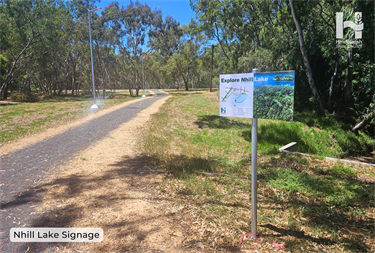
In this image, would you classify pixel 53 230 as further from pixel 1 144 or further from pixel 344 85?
pixel 344 85

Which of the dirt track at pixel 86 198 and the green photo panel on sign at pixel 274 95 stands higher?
the green photo panel on sign at pixel 274 95

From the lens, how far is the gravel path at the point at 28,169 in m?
3.43

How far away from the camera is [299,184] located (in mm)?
5008

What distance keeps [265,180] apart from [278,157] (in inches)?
86.3

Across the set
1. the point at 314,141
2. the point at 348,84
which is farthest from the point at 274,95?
the point at 348,84

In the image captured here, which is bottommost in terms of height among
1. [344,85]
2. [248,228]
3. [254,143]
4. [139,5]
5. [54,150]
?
[248,228]

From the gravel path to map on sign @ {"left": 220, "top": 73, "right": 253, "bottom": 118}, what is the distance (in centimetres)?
321

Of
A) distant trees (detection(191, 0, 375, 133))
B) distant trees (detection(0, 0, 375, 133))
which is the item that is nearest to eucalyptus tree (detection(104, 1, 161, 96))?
distant trees (detection(0, 0, 375, 133))

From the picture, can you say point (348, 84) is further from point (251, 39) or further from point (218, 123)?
point (251, 39)

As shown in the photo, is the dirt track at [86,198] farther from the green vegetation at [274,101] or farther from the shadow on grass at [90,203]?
the green vegetation at [274,101]

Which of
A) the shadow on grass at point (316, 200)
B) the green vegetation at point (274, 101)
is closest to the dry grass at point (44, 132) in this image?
the shadow on grass at point (316, 200)

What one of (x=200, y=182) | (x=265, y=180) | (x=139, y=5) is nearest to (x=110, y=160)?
(x=200, y=182)

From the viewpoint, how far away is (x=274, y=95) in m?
2.73

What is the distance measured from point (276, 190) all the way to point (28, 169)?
5.77 meters
